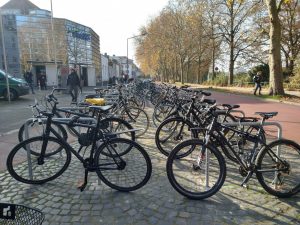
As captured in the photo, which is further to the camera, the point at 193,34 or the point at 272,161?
the point at 193,34

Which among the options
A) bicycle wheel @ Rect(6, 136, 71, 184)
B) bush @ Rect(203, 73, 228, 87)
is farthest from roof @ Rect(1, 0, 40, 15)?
bicycle wheel @ Rect(6, 136, 71, 184)

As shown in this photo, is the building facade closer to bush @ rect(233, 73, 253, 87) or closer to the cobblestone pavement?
bush @ rect(233, 73, 253, 87)

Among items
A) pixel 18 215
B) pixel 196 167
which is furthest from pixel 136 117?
pixel 18 215

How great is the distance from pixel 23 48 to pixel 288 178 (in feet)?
114

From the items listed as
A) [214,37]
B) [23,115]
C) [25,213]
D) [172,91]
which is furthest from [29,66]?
[25,213]

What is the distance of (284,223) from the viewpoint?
3139mm

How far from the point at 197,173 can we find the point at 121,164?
3.96 feet

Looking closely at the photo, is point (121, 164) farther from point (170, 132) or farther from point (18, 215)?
point (18, 215)

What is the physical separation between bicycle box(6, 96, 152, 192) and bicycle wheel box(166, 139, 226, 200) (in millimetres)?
432

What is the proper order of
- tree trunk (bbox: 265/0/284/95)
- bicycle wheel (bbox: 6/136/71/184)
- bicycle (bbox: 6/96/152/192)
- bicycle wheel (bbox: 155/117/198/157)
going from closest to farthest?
1. bicycle (bbox: 6/96/152/192)
2. bicycle wheel (bbox: 6/136/71/184)
3. bicycle wheel (bbox: 155/117/198/157)
4. tree trunk (bbox: 265/0/284/95)

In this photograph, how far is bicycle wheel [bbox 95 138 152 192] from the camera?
392 cm

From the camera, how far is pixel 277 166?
149 inches

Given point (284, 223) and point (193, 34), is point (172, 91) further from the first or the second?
point (193, 34)

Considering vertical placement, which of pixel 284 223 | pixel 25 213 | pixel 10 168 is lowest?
pixel 284 223
